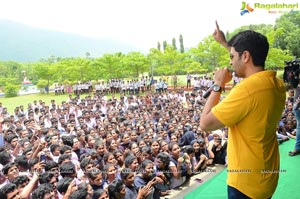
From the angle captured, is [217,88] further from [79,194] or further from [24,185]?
[24,185]

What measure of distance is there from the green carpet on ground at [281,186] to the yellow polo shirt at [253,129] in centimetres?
219

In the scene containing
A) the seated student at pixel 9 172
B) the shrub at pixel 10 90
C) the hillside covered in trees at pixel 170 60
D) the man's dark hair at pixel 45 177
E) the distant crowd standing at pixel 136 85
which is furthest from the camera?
the shrub at pixel 10 90

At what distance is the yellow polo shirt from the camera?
1.37 m

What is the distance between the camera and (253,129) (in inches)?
55.2

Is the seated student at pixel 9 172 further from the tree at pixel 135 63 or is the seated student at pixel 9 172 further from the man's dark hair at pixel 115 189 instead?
the tree at pixel 135 63

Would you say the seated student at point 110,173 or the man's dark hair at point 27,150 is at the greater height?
the man's dark hair at point 27,150

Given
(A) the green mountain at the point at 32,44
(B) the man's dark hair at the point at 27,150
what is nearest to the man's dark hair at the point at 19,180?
(B) the man's dark hair at the point at 27,150

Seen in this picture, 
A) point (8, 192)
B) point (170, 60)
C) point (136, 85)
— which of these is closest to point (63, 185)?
point (8, 192)

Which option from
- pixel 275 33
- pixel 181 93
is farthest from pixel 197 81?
pixel 275 33

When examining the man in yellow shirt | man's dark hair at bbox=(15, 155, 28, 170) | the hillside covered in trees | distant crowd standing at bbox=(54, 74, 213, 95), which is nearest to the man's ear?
the man in yellow shirt

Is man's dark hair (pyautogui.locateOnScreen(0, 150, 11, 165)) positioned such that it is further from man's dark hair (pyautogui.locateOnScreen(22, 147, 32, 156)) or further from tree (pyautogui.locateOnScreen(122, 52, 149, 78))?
tree (pyautogui.locateOnScreen(122, 52, 149, 78))

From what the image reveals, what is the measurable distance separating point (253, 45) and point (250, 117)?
363 millimetres

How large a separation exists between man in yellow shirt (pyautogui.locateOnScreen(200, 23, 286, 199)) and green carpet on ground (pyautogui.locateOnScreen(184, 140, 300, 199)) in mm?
2189

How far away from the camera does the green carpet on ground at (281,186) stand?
3.41 metres
